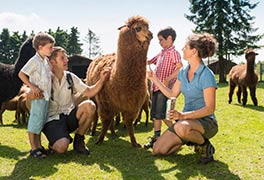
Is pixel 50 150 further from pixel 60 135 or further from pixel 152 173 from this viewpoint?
pixel 152 173

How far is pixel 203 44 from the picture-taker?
14.6 ft

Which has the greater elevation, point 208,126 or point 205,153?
point 208,126

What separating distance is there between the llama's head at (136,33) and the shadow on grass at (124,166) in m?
1.77

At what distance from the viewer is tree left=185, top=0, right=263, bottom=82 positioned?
2955 centimetres

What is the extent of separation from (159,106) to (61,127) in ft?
5.95

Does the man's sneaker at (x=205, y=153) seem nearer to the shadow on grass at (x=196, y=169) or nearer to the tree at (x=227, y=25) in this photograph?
the shadow on grass at (x=196, y=169)

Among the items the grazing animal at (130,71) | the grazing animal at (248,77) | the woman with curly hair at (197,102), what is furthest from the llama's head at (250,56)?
the woman with curly hair at (197,102)

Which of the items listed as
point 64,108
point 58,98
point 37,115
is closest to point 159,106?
point 64,108

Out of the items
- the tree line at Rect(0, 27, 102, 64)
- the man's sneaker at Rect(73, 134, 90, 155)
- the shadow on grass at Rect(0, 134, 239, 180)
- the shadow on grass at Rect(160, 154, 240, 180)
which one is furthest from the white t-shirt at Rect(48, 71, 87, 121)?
the tree line at Rect(0, 27, 102, 64)

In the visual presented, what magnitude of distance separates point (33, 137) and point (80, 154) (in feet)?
2.53

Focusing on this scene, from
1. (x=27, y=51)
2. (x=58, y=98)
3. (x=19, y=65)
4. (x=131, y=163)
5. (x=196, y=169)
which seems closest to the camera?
(x=196, y=169)

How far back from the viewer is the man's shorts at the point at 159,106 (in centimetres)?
585

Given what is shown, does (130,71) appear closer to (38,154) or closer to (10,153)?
(38,154)

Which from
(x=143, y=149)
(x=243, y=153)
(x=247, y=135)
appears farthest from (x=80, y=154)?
(x=247, y=135)
